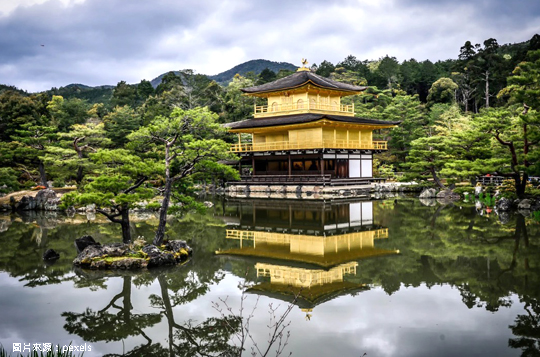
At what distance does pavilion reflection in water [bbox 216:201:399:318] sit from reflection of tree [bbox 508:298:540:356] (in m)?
2.69

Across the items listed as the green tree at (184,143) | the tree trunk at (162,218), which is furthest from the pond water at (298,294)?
the green tree at (184,143)

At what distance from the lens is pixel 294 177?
1247 inches

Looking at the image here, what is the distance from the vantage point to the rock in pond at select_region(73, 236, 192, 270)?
10422 mm

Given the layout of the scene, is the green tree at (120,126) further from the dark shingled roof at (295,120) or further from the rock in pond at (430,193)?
the rock in pond at (430,193)

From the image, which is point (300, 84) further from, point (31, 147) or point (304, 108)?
point (31, 147)

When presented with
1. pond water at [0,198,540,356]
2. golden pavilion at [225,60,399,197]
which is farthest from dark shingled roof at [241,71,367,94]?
pond water at [0,198,540,356]

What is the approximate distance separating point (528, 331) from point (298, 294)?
320 cm

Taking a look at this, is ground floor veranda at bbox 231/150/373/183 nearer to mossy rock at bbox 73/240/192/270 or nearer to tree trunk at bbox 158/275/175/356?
mossy rock at bbox 73/240/192/270

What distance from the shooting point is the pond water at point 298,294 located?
6.18 metres

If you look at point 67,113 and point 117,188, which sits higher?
point 67,113

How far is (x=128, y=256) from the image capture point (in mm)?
10641

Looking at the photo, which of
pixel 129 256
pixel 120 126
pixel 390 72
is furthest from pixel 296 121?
pixel 390 72

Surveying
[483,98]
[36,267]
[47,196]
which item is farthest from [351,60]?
[36,267]

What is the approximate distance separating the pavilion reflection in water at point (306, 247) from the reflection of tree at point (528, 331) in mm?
2688
